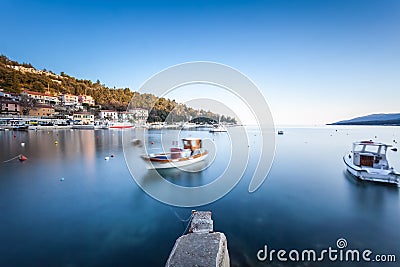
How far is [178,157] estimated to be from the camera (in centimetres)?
995

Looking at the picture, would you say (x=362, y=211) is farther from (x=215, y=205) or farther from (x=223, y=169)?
(x=223, y=169)

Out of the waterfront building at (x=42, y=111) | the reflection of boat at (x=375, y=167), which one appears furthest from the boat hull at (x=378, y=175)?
the waterfront building at (x=42, y=111)

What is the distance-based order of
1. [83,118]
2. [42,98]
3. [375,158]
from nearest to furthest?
[375,158] → [83,118] → [42,98]

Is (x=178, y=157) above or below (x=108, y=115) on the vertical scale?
below

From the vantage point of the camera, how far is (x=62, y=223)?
4672 millimetres

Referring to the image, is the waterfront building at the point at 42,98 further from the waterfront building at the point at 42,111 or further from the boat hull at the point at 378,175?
the boat hull at the point at 378,175

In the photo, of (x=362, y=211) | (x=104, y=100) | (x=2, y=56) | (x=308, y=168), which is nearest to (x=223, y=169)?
(x=308, y=168)

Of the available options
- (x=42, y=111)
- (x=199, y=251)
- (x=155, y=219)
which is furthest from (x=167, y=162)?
(x=42, y=111)

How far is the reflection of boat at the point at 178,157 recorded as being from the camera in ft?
30.2

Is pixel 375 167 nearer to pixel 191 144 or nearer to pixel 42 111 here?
pixel 191 144

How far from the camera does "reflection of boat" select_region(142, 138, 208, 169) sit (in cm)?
920

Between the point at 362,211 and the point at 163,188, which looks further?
the point at 163,188

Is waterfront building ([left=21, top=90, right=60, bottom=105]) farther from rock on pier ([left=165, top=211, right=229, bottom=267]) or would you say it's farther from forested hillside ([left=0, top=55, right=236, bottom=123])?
rock on pier ([left=165, top=211, right=229, bottom=267])

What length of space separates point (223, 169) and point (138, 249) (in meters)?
8.04
